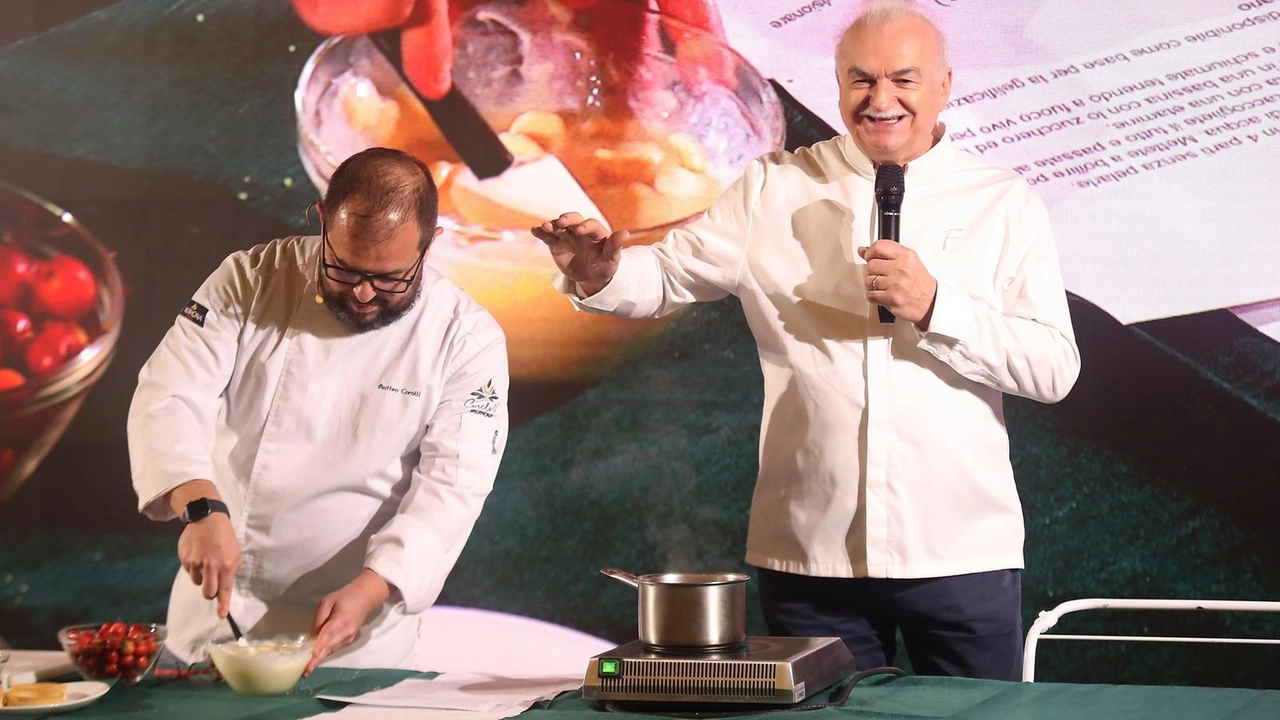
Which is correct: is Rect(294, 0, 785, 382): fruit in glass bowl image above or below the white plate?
above

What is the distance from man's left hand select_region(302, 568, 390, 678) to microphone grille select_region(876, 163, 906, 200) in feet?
3.53

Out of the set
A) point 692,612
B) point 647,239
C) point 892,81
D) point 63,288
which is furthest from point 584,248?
point 63,288

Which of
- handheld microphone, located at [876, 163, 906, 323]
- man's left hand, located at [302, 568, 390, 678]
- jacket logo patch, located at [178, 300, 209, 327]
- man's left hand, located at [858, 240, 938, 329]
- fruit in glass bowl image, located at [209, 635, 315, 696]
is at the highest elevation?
handheld microphone, located at [876, 163, 906, 323]

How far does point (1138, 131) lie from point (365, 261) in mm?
1839

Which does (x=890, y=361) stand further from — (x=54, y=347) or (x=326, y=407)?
(x=54, y=347)

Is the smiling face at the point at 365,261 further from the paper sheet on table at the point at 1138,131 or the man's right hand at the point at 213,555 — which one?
the paper sheet on table at the point at 1138,131

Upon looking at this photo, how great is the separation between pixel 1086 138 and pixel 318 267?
1808 millimetres

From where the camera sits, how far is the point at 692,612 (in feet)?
5.35

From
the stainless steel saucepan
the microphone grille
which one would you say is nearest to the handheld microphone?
the microphone grille

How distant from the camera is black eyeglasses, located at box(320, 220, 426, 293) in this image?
7.45 ft

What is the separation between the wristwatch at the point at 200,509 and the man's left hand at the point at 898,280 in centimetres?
115

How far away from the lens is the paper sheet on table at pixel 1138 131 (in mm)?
2846

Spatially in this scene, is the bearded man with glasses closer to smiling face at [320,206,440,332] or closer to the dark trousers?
smiling face at [320,206,440,332]

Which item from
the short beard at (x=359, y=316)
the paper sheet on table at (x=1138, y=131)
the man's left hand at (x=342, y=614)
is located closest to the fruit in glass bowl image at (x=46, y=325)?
the short beard at (x=359, y=316)
